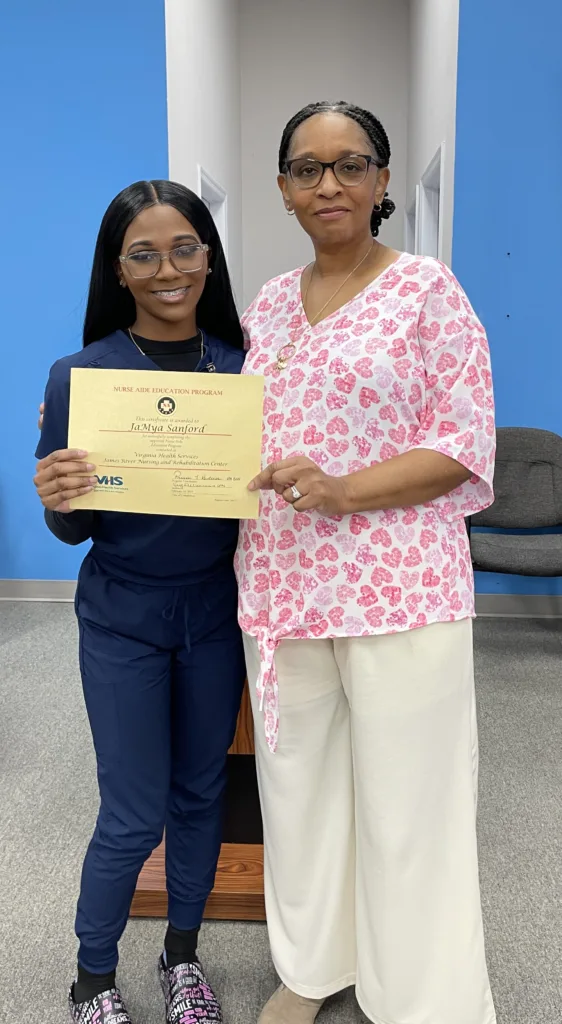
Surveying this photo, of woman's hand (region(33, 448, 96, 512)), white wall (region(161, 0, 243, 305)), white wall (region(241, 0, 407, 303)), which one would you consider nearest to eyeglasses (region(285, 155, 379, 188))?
woman's hand (region(33, 448, 96, 512))

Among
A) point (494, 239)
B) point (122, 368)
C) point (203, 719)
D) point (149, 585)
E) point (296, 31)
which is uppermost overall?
point (296, 31)

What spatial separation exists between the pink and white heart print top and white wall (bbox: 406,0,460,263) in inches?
111

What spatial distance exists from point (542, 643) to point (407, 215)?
11.1 ft

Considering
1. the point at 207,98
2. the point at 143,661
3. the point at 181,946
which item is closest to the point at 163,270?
the point at 143,661

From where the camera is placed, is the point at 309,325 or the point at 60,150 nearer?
the point at 309,325

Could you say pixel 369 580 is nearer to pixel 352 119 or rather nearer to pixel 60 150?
pixel 352 119

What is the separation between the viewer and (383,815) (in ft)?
4.43

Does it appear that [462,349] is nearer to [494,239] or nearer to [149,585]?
[149,585]

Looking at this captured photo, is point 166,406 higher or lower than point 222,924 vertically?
higher

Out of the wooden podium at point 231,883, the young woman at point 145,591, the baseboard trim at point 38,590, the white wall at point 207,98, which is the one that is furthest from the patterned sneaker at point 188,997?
the white wall at point 207,98

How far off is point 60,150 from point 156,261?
3223 millimetres

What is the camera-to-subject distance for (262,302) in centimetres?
144

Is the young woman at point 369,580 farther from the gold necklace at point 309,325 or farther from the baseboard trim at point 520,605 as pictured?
the baseboard trim at point 520,605

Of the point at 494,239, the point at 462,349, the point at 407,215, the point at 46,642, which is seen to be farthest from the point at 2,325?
the point at 462,349
